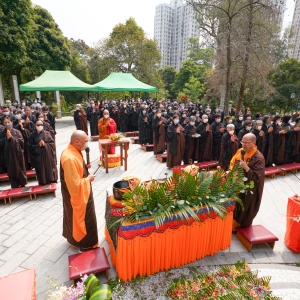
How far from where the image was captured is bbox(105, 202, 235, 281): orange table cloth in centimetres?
341

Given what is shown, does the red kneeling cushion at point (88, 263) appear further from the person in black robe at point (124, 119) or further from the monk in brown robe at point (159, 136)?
the person in black robe at point (124, 119)

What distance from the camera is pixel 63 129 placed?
16.6 meters

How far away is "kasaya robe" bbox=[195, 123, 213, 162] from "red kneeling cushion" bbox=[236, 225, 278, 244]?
14.9ft

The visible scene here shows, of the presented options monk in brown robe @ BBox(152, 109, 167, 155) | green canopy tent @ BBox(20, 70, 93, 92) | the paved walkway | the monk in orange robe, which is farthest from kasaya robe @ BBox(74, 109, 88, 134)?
the paved walkway

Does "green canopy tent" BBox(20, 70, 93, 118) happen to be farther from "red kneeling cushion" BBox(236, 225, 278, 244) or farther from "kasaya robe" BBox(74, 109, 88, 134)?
"red kneeling cushion" BBox(236, 225, 278, 244)

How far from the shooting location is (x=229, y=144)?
Result: 7672 mm

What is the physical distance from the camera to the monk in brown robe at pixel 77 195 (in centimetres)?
366

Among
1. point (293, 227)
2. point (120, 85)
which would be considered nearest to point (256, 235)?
point (293, 227)

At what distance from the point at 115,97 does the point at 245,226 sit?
27830 mm

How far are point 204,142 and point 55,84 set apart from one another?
12789 millimetres

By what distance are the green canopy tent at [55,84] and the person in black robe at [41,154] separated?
1110 cm

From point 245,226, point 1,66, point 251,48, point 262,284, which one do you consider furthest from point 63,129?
point 262,284

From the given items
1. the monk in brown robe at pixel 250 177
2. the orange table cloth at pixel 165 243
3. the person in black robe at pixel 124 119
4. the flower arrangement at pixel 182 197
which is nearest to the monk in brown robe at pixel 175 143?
the monk in brown robe at pixel 250 177

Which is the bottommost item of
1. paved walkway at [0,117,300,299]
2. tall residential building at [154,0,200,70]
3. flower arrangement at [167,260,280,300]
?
paved walkway at [0,117,300,299]
